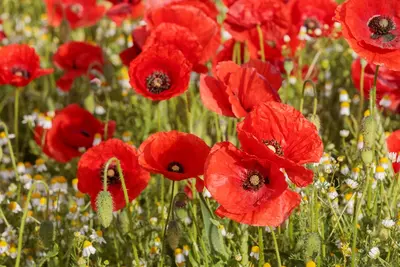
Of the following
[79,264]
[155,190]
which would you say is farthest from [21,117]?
[79,264]

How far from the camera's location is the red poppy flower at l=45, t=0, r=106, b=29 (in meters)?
4.90

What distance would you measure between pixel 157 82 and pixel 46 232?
0.79 m

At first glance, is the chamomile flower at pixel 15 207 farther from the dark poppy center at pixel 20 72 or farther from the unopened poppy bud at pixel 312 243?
the unopened poppy bud at pixel 312 243

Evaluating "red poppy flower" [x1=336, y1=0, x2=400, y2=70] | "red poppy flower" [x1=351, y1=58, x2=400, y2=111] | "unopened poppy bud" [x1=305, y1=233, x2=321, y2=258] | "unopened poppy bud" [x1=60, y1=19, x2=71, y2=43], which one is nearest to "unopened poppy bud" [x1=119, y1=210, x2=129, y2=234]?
"unopened poppy bud" [x1=305, y1=233, x2=321, y2=258]

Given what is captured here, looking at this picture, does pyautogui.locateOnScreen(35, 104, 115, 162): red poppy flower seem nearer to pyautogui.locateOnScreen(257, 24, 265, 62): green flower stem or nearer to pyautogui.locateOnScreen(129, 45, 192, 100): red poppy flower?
pyautogui.locateOnScreen(129, 45, 192, 100): red poppy flower

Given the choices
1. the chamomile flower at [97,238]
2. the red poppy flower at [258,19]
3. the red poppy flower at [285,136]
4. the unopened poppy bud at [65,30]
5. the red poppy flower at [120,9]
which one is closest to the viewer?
the red poppy flower at [285,136]

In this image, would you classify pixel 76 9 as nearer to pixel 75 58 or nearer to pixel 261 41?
pixel 75 58

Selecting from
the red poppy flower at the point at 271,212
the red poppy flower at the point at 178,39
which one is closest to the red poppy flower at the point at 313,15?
the red poppy flower at the point at 178,39

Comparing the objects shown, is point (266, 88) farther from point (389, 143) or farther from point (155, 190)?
point (155, 190)

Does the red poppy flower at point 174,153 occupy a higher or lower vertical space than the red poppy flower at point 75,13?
higher

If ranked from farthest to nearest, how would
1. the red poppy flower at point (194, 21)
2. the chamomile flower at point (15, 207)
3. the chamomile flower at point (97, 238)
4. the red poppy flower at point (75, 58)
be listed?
the red poppy flower at point (75, 58) < the red poppy flower at point (194, 21) < the chamomile flower at point (15, 207) < the chamomile flower at point (97, 238)

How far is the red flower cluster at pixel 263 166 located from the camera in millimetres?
2379

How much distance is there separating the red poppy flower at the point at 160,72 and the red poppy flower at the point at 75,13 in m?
1.77

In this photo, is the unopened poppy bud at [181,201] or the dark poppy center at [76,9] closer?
the unopened poppy bud at [181,201]
